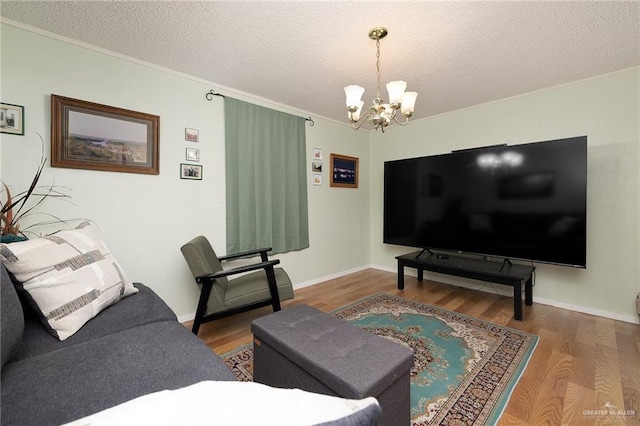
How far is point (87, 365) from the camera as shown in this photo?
1.01 metres

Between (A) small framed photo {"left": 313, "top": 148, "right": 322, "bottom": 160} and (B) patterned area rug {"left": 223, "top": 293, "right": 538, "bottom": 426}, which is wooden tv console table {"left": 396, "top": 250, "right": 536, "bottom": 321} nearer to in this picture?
(B) patterned area rug {"left": 223, "top": 293, "right": 538, "bottom": 426}

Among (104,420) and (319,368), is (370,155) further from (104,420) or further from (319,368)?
(104,420)

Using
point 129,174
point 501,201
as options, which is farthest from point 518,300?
point 129,174

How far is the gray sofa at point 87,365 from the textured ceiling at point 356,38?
1.77 m

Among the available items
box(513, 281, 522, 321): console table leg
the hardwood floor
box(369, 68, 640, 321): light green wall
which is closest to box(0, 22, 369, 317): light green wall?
the hardwood floor

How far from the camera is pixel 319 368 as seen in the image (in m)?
1.17

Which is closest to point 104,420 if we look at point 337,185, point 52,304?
point 52,304

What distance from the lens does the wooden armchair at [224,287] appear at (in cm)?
209

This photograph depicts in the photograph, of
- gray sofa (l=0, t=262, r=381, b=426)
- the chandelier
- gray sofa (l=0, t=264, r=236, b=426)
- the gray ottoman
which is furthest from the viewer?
the chandelier

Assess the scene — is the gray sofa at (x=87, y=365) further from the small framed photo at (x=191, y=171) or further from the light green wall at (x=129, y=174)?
the small framed photo at (x=191, y=171)

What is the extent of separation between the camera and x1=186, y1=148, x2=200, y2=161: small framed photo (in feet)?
8.50

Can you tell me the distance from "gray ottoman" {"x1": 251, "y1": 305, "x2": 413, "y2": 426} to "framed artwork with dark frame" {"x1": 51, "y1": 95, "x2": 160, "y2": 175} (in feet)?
5.96

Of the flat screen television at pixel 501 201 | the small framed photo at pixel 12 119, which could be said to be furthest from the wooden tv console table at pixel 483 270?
the small framed photo at pixel 12 119

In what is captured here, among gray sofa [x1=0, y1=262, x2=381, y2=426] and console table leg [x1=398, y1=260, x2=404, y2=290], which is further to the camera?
console table leg [x1=398, y1=260, x2=404, y2=290]
